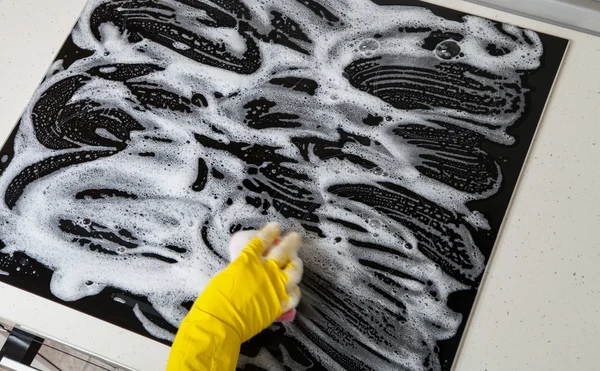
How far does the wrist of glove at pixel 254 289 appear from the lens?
3.00 ft

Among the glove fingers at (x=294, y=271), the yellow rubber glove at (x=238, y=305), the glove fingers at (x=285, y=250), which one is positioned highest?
the glove fingers at (x=285, y=250)

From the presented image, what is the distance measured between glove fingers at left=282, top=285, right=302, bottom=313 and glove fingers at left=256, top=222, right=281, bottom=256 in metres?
0.08

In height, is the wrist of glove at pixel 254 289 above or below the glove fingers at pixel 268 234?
below

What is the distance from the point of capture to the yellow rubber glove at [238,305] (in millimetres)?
882

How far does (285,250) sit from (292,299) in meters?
0.08

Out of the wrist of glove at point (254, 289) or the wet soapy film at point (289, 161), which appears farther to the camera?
the wet soapy film at point (289, 161)

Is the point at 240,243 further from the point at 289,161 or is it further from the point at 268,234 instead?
the point at 289,161

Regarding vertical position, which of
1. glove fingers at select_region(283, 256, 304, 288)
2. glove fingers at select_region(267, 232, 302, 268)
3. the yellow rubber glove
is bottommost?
the yellow rubber glove

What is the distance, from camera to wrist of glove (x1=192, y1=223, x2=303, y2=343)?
92 centimetres

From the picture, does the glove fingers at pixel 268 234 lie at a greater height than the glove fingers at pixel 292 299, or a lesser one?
greater

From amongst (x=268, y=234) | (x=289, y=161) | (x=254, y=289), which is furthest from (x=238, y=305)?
(x=289, y=161)

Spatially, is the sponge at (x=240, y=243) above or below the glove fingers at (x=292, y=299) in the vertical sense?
above

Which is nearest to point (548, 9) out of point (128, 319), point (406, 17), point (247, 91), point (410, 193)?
point (406, 17)

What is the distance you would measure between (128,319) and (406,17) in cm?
75
